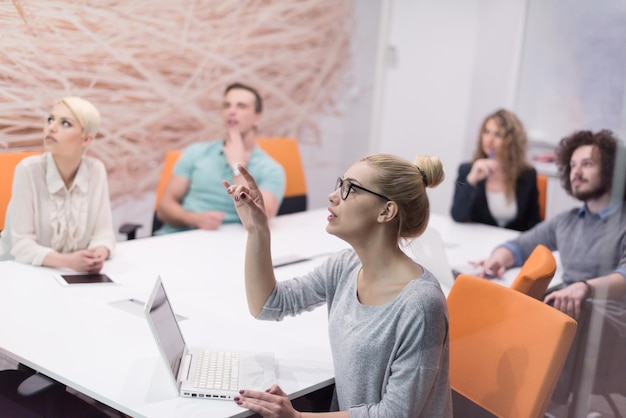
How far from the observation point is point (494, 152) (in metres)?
3.77

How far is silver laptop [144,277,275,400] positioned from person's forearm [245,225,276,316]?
0.16 metres

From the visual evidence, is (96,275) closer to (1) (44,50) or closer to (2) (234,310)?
(2) (234,310)

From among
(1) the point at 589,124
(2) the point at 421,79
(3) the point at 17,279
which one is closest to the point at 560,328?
(3) the point at 17,279

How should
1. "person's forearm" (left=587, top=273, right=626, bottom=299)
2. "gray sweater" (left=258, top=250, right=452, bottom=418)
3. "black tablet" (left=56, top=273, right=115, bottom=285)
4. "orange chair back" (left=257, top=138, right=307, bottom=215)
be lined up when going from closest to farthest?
"gray sweater" (left=258, top=250, right=452, bottom=418)
"person's forearm" (left=587, top=273, right=626, bottom=299)
"black tablet" (left=56, top=273, right=115, bottom=285)
"orange chair back" (left=257, top=138, right=307, bottom=215)

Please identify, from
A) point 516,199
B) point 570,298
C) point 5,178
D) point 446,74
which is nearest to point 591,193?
point 570,298

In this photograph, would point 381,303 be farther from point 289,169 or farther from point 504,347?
point 289,169

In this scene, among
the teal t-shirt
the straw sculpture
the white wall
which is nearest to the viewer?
the straw sculpture

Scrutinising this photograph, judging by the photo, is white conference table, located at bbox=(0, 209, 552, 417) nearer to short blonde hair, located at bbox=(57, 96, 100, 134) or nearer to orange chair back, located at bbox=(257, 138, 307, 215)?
short blonde hair, located at bbox=(57, 96, 100, 134)

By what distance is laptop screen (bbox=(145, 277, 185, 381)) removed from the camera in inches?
63.4

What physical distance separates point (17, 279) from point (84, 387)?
33.0 inches

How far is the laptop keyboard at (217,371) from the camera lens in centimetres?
173

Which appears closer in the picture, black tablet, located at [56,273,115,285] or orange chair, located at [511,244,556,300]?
orange chair, located at [511,244,556,300]

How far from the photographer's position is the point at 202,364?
1829mm

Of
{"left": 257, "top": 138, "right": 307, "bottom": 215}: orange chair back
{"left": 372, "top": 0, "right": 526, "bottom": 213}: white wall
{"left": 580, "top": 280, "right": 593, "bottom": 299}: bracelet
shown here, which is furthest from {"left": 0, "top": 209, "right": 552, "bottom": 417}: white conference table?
{"left": 372, "top": 0, "right": 526, "bottom": 213}: white wall
